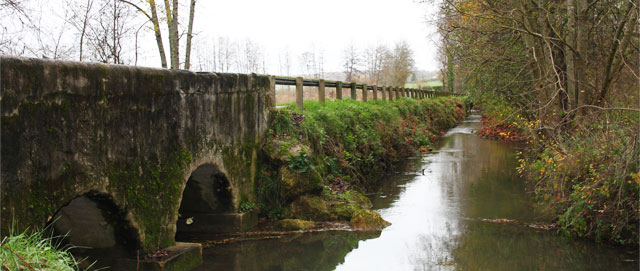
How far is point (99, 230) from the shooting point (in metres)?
6.00

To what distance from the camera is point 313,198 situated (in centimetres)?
911

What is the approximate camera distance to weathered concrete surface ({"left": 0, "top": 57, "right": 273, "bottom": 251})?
14.7ft

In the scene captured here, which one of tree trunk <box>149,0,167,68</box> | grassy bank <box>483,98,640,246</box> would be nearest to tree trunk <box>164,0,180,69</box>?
tree trunk <box>149,0,167,68</box>

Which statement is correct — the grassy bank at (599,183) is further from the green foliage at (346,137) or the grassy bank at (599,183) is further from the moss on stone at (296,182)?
the green foliage at (346,137)

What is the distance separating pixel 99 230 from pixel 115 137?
1139mm

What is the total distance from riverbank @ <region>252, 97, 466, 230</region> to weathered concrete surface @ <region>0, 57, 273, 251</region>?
831 mm

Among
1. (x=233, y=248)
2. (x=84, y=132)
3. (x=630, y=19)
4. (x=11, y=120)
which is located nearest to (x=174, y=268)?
(x=233, y=248)

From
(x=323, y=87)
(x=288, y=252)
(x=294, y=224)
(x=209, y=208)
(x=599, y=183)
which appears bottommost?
(x=288, y=252)

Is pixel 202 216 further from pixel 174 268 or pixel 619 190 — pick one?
pixel 619 190

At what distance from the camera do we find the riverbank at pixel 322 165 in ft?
29.5

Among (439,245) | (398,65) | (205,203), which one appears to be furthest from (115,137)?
(398,65)

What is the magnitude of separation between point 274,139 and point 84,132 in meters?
4.56

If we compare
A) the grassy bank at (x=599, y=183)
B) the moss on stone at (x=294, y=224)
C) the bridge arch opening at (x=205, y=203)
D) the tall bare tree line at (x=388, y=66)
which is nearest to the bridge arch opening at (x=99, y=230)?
the bridge arch opening at (x=205, y=203)

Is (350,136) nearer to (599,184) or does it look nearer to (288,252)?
(288,252)
